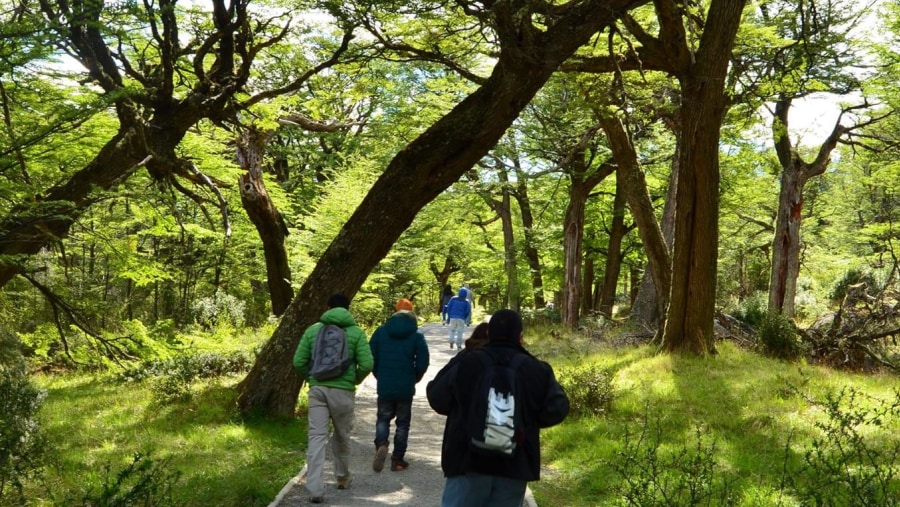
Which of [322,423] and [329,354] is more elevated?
[329,354]

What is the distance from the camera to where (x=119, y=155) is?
8852 millimetres

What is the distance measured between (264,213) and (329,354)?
26.1ft

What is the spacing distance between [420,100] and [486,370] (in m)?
16.5

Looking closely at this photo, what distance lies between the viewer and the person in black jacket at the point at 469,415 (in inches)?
149

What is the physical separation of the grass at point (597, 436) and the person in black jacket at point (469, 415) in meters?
1.23

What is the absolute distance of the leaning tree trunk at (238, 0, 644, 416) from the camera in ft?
26.6

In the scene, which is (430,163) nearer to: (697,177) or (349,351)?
(349,351)

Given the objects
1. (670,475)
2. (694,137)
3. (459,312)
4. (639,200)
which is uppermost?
(694,137)

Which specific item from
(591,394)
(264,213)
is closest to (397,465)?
(591,394)

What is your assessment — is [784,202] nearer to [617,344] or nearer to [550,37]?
[617,344]

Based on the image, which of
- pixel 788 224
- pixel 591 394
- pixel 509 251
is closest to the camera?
pixel 591 394

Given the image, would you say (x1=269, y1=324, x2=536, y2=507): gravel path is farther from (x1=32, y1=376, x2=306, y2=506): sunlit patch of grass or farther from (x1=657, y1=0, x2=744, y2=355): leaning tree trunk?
(x1=657, y1=0, x2=744, y2=355): leaning tree trunk

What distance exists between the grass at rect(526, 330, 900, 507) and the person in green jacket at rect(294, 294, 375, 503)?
204 cm

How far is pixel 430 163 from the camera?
27.9 ft
